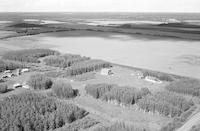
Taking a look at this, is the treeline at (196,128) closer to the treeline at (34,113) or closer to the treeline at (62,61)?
the treeline at (34,113)

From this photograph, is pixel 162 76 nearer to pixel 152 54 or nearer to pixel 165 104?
pixel 165 104

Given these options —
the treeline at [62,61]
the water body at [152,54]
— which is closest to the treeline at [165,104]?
the water body at [152,54]

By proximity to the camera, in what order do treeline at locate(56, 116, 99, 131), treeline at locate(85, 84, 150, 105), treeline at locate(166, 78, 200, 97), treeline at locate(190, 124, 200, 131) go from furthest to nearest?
treeline at locate(166, 78, 200, 97) → treeline at locate(85, 84, 150, 105) → treeline at locate(56, 116, 99, 131) → treeline at locate(190, 124, 200, 131)

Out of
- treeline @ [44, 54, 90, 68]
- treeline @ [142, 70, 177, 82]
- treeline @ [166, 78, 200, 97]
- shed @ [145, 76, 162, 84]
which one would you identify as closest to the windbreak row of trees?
treeline @ [44, 54, 90, 68]

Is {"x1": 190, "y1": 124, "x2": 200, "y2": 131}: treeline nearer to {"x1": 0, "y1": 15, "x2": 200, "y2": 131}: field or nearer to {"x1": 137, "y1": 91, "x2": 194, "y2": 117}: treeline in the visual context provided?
{"x1": 0, "y1": 15, "x2": 200, "y2": 131}: field

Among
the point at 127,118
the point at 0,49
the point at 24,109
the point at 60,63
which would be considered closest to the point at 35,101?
the point at 24,109

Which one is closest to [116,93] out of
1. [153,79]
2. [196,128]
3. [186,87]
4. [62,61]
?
[153,79]

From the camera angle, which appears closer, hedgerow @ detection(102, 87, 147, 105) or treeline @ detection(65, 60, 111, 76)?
hedgerow @ detection(102, 87, 147, 105)

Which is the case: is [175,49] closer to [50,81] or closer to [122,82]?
[122,82]
